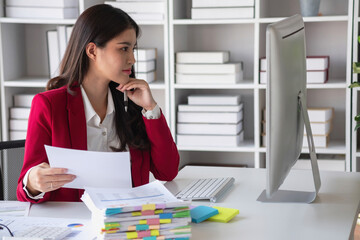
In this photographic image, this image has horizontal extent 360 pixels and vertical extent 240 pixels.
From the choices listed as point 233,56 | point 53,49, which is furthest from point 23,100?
point 233,56

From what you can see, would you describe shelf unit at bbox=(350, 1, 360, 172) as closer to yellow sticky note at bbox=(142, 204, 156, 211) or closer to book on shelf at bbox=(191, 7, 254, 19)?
book on shelf at bbox=(191, 7, 254, 19)

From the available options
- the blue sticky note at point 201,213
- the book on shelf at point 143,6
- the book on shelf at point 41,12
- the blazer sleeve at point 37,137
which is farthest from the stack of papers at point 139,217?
the book on shelf at point 41,12

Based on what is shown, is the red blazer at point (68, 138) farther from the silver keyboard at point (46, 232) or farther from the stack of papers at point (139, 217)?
the stack of papers at point (139, 217)

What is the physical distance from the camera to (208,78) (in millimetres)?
3209

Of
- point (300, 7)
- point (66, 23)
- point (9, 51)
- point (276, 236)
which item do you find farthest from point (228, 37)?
point (276, 236)

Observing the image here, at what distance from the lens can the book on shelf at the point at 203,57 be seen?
Answer: 10.4 feet

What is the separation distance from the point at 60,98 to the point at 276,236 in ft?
2.94

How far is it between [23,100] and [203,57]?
1.14 metres

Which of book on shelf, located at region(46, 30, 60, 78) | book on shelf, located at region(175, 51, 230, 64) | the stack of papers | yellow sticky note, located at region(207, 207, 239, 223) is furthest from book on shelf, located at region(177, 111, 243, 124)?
the stack of papers

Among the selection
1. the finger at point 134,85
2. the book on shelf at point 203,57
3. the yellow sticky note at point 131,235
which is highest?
the book on shelf at point 203,57

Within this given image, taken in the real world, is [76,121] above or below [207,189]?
above

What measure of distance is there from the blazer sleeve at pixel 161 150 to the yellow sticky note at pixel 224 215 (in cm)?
42

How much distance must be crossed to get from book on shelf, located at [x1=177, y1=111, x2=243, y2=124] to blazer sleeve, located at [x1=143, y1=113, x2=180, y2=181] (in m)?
1.18

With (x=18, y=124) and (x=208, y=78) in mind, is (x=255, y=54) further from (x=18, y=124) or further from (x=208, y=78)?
(x=18, y=124)
